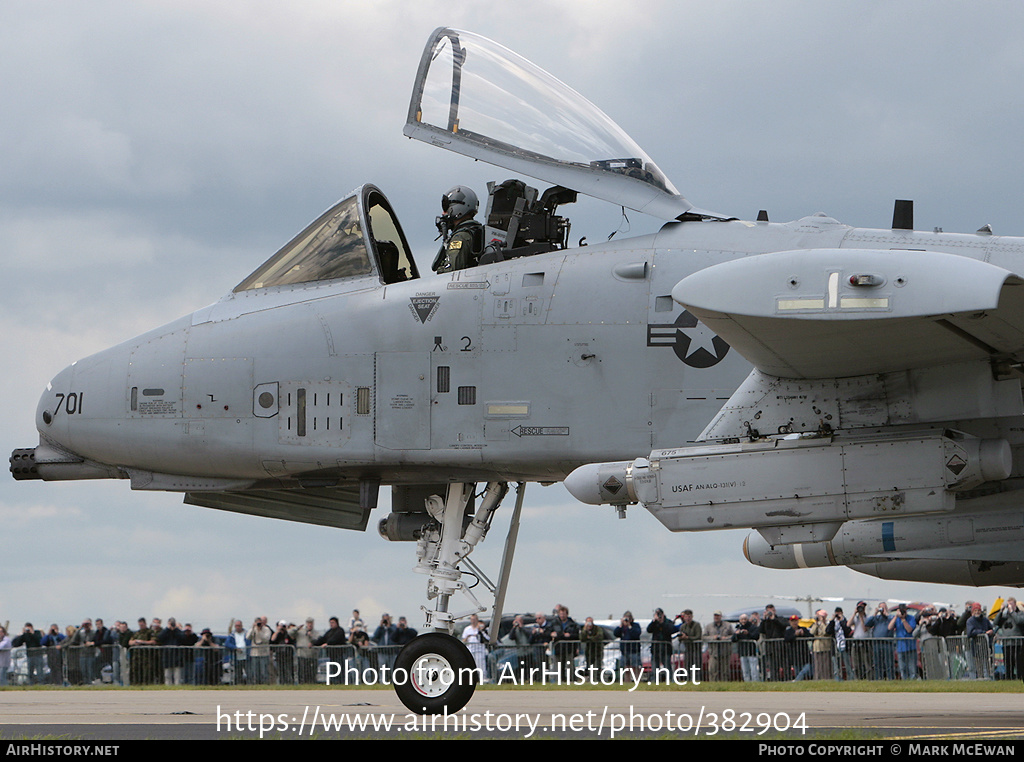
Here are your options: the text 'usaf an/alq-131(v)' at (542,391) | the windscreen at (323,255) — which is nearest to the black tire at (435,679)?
the text 'usaf an/alq-131(v)' at (542,391)

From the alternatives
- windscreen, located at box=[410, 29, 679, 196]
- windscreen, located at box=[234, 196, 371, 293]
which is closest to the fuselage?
windscreen, located at box=[234, 196, 371, 293]

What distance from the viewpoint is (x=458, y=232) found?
11.9 m

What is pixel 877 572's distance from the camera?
1252 cm

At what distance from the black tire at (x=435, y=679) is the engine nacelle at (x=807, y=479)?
224cm

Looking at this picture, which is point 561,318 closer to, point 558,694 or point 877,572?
point 877,572

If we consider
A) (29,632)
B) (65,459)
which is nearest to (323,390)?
(65,459)

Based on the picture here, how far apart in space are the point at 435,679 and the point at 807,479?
3.59 m

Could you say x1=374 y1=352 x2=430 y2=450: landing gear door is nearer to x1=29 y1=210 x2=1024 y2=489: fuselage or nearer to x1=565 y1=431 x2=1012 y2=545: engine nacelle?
x1=29 y1=210 x2=1024 y2=489: fuselage

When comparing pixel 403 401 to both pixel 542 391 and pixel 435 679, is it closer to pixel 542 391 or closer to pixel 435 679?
pixel 542 391

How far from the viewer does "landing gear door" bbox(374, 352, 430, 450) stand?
10984mm

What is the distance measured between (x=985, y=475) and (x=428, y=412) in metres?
4.50

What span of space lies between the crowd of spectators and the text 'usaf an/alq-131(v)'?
28.1ft

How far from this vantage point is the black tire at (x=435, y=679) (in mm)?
10625

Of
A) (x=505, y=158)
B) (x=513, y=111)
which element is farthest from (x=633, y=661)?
(x=513, y=111)
